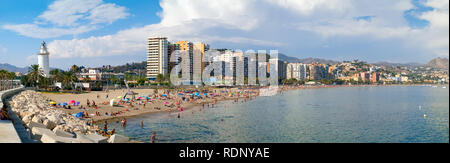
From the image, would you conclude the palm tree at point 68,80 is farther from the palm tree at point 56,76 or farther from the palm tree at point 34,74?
the palm tree at point 34,74

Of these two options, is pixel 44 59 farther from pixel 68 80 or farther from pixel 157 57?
pixel 157 57

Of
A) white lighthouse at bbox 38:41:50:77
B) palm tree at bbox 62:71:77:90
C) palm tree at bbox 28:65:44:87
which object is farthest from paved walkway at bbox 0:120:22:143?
white lighthouse at bbox 38:41:50:77

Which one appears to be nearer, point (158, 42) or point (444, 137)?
point (444, 137)

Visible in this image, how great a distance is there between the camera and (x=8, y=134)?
37.5ft

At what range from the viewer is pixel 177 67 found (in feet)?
392

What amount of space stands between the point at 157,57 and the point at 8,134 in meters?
103

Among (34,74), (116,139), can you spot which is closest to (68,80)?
(34,74)

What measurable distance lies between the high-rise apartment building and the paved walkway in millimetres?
97925
